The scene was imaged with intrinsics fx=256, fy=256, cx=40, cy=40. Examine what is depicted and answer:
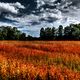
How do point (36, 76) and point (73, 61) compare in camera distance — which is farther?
point (73, 61)

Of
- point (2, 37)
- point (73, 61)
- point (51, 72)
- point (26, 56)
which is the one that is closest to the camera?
point (51, 72)

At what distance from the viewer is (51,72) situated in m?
10.5

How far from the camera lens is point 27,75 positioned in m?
10.5

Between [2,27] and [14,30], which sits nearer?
[14,30]

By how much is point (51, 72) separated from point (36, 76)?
0.68 meters

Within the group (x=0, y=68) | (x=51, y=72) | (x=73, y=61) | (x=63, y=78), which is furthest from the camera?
(x=73, y=61)

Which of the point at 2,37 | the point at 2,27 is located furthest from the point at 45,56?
the point at 2,27

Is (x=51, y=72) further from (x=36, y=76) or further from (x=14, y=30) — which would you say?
(x=14, y=30)

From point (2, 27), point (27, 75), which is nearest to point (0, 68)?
point (27, 75)

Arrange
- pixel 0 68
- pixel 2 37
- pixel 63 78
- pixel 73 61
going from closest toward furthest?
pixel 63 78 → pixel 0 68 → pixel 73 61 → pixel 2 37

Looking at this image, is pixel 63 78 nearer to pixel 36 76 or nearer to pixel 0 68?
pixel 36 76

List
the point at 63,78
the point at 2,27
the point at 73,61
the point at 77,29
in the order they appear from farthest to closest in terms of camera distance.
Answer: the point at 2,27 → the point at 77,29 → the point at 73,61 → the point at 63,78

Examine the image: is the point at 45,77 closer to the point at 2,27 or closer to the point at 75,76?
the point at 75,76

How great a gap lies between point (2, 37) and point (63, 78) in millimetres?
93265
